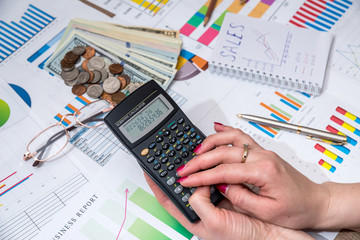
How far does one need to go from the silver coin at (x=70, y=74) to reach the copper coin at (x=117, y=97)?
0.12 m

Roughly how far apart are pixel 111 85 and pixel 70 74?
117 millimetres

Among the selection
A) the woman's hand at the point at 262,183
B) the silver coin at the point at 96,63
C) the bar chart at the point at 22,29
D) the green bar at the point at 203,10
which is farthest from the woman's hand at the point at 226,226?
the bar chart at the point at 22,29

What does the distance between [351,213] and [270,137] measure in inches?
9.1

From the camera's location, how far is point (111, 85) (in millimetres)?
895

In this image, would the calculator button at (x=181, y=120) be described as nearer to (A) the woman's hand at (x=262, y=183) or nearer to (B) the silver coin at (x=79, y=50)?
(A) the woman's hand at (x=262, y=183)

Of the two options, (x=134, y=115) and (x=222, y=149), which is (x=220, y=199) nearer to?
(x=222, y=149)

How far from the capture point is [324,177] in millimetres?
768

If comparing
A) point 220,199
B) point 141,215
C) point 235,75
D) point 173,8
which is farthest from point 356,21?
point 141,215

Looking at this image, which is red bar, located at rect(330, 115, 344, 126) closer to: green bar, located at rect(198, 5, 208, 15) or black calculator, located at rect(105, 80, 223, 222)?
black calculator, located at rect(105, 80, 223, 222)

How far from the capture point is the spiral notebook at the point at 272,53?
0.88 meters

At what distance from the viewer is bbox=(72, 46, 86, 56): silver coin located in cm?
95

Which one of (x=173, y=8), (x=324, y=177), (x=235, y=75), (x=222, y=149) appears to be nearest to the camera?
(x=222, y=149)

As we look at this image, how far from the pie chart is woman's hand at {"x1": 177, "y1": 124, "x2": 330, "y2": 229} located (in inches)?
18.7

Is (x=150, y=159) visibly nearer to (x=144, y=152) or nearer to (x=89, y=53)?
(x=144, y=152)
